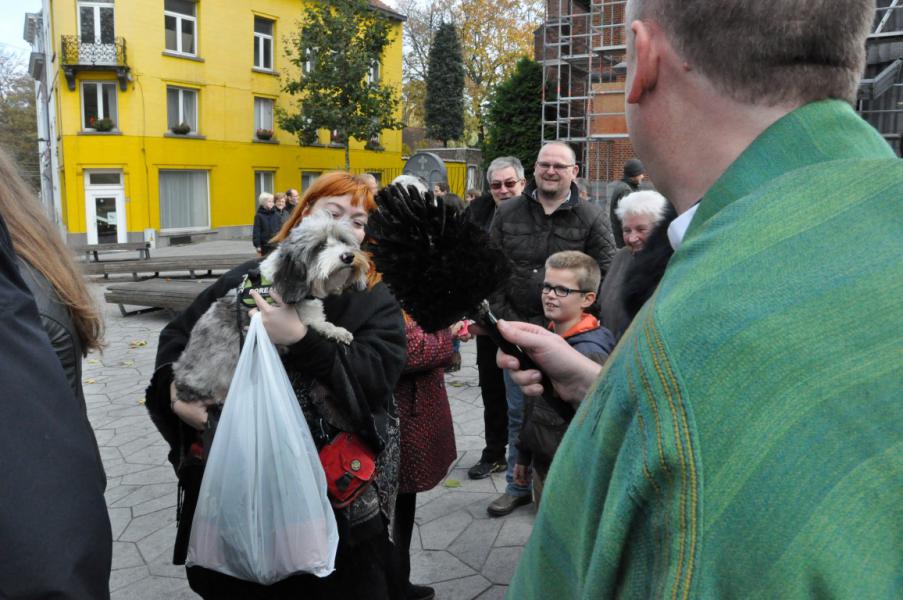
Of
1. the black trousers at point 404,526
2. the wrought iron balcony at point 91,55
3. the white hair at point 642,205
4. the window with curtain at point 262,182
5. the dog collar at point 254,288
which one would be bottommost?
the black trousers at point 404,526

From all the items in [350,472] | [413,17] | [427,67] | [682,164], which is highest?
[413,17]

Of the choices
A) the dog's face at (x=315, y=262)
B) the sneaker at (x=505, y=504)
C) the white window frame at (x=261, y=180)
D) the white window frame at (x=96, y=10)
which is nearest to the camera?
the dog's face at (x=315, y=262)

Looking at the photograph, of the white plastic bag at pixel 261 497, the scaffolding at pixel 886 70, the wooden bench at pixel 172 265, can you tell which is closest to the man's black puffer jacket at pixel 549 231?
→ the white plastic bag at pixel 261 497

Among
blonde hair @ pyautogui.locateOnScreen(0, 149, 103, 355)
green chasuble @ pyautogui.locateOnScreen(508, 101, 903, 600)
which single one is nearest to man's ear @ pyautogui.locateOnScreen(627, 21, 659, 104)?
green chasuble @ pyautogui.locateOnScreen(508, 101, 903, 600)

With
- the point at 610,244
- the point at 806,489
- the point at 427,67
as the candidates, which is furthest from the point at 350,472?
the point at 427,67

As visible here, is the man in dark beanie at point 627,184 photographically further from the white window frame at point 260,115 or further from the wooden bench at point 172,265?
the white window frame at point 260,115

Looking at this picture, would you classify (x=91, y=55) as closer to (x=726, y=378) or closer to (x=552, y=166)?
(x=552, y=166)

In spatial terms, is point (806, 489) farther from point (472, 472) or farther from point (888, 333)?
point (472, 472)

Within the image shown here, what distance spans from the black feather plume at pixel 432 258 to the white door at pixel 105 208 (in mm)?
28529

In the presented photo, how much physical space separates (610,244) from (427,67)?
45076 millimetres

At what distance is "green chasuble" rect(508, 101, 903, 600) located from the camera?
2.07ft

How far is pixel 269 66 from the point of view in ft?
103

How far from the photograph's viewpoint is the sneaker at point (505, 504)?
14.4ft

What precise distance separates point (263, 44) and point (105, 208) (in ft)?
33.0
